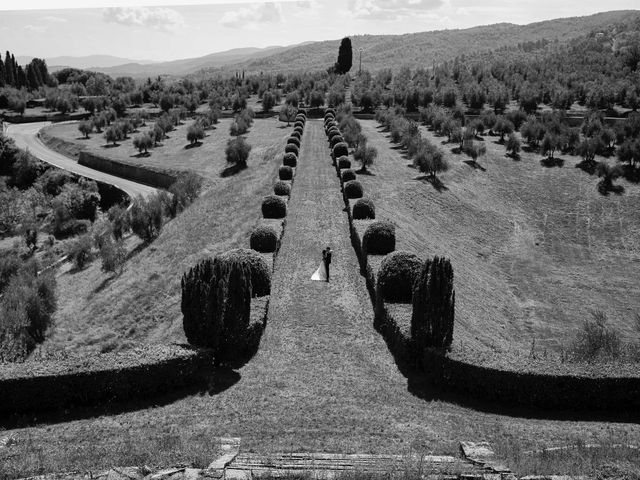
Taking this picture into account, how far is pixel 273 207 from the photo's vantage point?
30656 mm

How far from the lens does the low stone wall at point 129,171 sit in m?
57.3

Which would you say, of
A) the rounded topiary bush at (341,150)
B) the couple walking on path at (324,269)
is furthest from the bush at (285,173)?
the couple walking on path at (324,269)

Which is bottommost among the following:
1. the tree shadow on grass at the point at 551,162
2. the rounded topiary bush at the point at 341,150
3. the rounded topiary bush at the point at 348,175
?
the tree shadow on grass at the point at 551,162

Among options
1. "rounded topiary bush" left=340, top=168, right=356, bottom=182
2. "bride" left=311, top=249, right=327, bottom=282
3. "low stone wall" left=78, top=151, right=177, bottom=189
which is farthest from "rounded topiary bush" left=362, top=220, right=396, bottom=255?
"low stone wall" left=78, top=151, right=177, bottom=189

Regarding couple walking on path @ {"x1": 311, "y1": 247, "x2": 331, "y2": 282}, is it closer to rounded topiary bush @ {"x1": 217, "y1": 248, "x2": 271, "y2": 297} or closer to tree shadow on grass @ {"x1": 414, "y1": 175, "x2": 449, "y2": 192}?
rounded topiary bush @ {"x1": 217, "y1": 248, "x2": 271, "y2": 297}

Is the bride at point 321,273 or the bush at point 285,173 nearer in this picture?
the bride at point 321,273

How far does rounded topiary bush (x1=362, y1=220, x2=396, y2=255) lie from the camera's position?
25031 mm

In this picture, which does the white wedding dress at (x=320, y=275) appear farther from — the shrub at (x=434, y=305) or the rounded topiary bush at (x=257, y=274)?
the shrub at (x=434, y=305)

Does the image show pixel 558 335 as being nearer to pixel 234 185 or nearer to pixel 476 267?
pixel 476 267

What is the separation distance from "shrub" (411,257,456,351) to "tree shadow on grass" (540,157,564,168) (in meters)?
46.1

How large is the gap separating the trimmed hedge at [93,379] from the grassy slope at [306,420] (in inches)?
26.1

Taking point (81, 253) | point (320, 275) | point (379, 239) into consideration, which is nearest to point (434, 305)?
point (379, 239)

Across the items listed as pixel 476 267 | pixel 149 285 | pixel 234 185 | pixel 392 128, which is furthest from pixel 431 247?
pixel 392 128

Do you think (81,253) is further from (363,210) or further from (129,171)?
(129,171)
